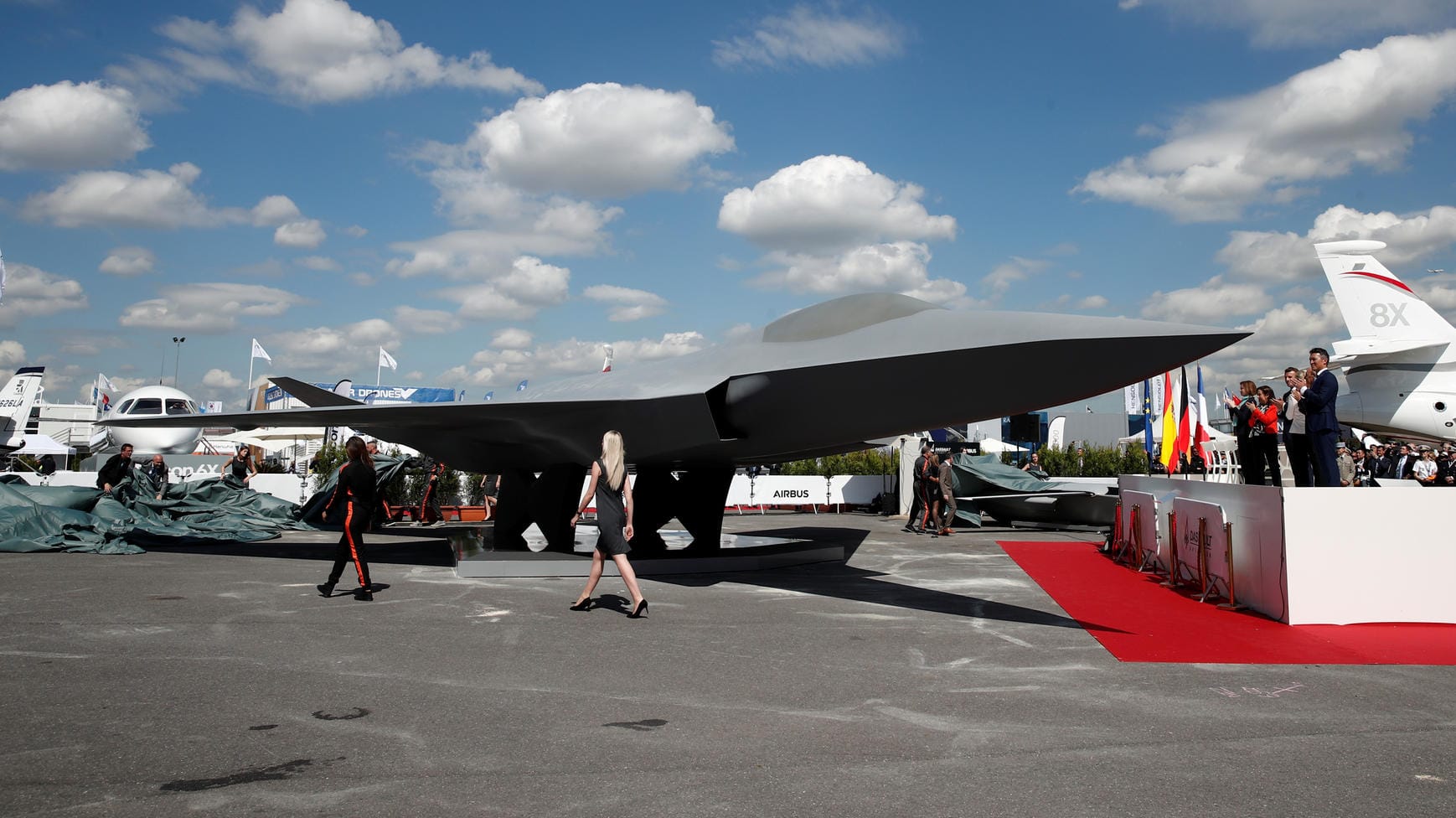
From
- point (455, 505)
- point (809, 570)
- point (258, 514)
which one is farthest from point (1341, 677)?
point (455, 505)

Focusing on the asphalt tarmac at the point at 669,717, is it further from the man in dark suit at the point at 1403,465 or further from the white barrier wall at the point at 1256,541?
the man in dark suit at the point at 1403,465

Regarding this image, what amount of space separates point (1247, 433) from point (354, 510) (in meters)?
8.79

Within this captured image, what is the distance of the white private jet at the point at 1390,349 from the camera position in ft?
60.2

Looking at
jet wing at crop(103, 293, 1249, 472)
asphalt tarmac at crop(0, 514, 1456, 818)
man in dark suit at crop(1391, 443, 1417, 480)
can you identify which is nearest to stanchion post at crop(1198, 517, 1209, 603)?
asphalt tarmac at crop(0, 514, 1456, 818)

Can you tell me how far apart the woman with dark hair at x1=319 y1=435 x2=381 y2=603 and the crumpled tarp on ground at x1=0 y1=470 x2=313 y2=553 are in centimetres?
559

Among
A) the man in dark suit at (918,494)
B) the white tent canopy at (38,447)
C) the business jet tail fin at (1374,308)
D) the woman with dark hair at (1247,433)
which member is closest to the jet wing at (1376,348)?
the business jet tail fin at (1374,308)

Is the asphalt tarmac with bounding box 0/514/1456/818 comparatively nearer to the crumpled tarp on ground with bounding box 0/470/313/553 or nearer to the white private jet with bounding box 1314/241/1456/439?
the crumpled tarp on ground with bounding box 0/470/313/553

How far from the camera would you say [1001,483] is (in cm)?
1791

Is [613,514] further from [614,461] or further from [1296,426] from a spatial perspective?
[1296,426]

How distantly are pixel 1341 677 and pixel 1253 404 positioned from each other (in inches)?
165

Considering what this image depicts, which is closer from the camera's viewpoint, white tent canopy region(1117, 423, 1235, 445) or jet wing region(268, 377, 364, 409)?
jet wing region(268, 377, 364, 409)

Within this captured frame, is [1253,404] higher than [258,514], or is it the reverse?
[1253,404]

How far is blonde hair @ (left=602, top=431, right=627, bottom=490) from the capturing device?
703cm

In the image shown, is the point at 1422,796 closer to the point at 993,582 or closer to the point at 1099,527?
the point at 993,582
